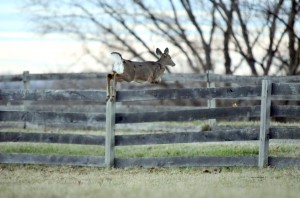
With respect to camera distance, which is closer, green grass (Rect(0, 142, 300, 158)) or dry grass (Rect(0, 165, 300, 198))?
dry grass (Rect(0, 165, 300, 198))

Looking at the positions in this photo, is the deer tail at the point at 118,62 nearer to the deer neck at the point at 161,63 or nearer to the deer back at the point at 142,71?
the deer back at the point at 142,71

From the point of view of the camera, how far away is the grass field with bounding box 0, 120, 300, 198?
1025cm

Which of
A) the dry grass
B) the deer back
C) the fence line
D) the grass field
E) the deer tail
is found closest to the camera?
the dry grass

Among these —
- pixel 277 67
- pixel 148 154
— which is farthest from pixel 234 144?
pixel 277 67

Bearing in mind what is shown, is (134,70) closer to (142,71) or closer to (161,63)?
(142,71)

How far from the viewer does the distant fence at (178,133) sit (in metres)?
13.7

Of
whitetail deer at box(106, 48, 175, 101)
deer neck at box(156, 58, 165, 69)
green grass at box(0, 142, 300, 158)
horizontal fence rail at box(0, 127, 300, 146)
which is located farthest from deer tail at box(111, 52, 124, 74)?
green grass at box(0, 142, 300, 158)

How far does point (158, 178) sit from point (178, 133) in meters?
1.77

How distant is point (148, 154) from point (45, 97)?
2.46 m

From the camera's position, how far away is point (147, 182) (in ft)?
38.8

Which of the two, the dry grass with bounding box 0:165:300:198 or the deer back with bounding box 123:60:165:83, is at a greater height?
the deer back with bounding box 123:60:165:83

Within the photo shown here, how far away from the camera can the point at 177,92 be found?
14188mm

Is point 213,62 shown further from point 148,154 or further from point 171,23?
point 148,154

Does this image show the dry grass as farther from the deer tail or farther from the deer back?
the deer tail
